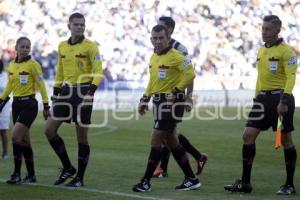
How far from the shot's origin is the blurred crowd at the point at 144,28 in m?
34.3

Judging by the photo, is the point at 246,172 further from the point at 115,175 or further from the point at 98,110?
the point at 98,110

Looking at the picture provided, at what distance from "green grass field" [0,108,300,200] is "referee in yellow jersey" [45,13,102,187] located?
643 millimetres

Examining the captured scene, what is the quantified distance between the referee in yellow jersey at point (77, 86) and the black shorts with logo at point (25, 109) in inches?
16.4

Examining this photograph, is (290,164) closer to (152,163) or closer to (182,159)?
(182,159)

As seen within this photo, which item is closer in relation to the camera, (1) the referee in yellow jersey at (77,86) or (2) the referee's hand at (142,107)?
(2) the referee's hand at (142,107)

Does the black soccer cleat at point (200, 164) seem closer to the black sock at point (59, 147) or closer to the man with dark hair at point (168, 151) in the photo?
the man with dark hair at point (168, 151)

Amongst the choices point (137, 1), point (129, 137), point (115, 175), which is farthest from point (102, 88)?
point (115, 175)

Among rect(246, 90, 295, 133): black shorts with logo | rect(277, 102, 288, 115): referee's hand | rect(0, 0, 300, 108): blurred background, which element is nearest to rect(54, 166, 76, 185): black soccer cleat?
rect(246, 90, 295, 133): black shorts with logo

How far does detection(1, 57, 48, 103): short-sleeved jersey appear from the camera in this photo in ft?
32.9

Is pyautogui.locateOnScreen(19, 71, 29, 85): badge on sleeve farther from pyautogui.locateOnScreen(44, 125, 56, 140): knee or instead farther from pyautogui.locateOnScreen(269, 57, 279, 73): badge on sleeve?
pyautogui.locateOnScreen(269, 57, 279, 73): badge on sleeve

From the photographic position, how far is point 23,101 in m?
10.0

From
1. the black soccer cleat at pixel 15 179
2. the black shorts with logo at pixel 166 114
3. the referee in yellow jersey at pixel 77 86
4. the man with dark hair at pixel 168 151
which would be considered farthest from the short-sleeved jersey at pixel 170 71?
the black soccer cleat at pixel 15 179

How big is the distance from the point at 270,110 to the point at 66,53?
9.31 ft

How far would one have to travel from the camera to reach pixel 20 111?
1002 centimetres
